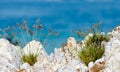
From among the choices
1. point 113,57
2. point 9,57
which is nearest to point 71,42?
point 9,57

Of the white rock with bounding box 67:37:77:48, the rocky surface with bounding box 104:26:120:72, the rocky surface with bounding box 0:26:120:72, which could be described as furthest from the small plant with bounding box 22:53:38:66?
the rocky surface with bounding box 104:26:120:72

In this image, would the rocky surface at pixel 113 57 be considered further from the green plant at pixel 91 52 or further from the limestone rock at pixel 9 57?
the limestone rock at pixel 9 57

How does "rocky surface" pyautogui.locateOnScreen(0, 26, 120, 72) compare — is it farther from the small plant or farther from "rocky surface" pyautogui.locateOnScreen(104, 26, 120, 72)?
the small plant

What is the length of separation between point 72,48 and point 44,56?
58.0 inches

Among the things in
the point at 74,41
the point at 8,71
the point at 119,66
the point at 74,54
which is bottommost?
the point at 119,66

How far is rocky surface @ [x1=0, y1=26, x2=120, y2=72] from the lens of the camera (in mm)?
16312

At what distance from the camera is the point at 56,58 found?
20891 millimetres

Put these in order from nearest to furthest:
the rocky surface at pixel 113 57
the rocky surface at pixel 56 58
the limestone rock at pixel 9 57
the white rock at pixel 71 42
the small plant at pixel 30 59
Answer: the rocky surface at pixel 113 57
the rocky surface at pixel 56 58
the limestone rock at pixel 9 57
the small plant at pixel 30 59
the white rock at pixel 71 42

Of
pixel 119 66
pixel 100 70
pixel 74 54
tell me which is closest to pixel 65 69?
pixel 100 70

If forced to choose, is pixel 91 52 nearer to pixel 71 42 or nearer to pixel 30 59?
pixel 71 42

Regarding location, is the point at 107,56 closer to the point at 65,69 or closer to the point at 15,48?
the point at 65,69

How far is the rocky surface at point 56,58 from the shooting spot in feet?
53.5

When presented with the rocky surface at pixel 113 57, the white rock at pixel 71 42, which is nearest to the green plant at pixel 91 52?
the white rock at pixel 71 42

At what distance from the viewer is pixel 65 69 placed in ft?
56.5
